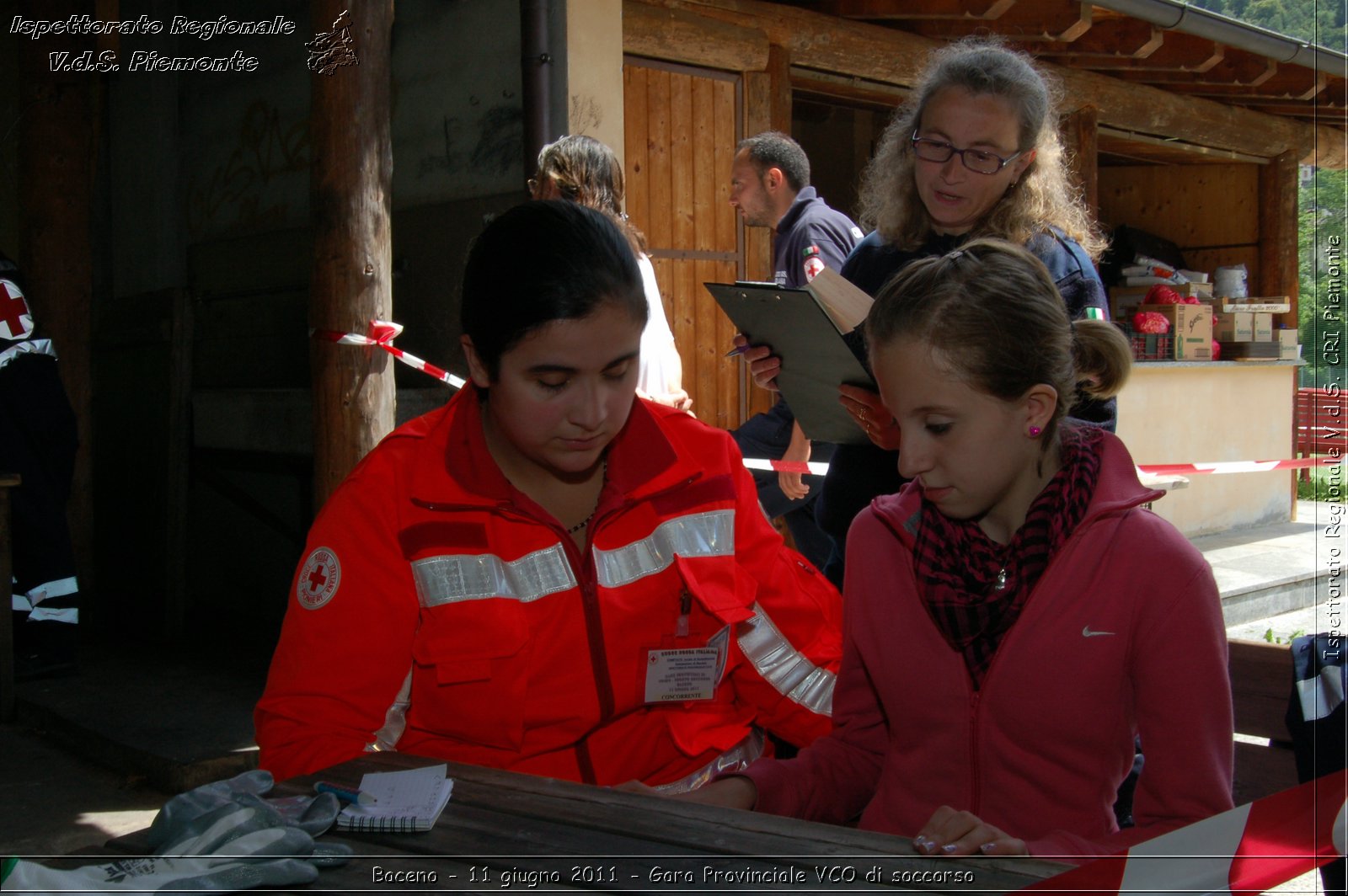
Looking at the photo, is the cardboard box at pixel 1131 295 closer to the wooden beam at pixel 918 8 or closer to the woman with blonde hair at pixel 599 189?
the wooden beam at pixel 918 8

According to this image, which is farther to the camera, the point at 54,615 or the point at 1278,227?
the point at 1278,227

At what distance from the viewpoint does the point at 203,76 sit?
7.50 meters

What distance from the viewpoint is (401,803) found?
1.46 metres

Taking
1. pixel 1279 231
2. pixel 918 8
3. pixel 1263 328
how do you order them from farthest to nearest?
pixel 1279 231, pixel 1263 328, pixel 918 8

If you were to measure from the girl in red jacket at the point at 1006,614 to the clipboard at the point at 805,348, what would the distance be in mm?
554

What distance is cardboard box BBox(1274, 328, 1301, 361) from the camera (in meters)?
9.68

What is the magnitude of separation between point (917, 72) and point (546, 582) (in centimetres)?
520

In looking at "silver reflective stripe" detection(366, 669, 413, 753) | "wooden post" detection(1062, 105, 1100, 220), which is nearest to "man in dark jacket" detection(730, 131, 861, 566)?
"silver reflective stripe" detection(366, 669, 413, 753)

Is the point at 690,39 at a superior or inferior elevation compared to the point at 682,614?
superior

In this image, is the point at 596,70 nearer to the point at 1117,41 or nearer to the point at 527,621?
the point at 527,621

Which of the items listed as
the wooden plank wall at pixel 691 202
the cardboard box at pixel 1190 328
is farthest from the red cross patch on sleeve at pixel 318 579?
the cardboard box at pixel 1190 328

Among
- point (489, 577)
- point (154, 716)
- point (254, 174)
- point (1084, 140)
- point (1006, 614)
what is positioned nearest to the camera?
point (1006, 614)

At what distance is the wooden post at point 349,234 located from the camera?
13.5ft

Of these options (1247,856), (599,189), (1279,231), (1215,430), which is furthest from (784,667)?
(1279,231)
